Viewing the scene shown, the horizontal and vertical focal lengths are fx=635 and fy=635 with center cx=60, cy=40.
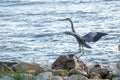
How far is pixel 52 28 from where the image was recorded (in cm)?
1775

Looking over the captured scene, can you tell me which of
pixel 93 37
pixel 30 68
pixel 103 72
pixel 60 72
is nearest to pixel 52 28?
pixel 93 37

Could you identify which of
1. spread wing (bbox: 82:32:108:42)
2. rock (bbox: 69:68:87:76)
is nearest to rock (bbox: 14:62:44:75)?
rock (bbox: 69:68:87:76)

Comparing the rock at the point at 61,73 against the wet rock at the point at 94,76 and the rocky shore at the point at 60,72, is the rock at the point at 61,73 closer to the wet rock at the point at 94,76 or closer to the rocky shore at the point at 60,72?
the rocky shore at the point at 60,72

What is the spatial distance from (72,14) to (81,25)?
3224 millimetres

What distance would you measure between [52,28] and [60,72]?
7.78 meters

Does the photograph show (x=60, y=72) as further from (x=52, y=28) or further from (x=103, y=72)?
(x=52, y=28)

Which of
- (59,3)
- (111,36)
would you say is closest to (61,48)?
(111,36)

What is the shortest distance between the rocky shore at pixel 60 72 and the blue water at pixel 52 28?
2.09 meters

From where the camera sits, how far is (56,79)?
8.81 meters

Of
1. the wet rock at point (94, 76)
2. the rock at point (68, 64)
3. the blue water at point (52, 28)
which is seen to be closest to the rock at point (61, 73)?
the wet rock at point (94, 76)

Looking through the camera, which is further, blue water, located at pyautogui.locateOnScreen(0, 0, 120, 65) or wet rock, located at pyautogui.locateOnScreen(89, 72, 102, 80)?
blue water, located at pyautogui.locateOnScreen(0, 0, 120, 65)

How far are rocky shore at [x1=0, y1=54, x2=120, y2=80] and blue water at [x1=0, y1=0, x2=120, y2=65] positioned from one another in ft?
6.87

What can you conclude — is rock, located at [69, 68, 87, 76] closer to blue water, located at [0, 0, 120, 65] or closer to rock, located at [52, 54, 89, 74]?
rock, located at [52, 54, 89, 74]

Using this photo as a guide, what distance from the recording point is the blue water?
1390 centimetres
